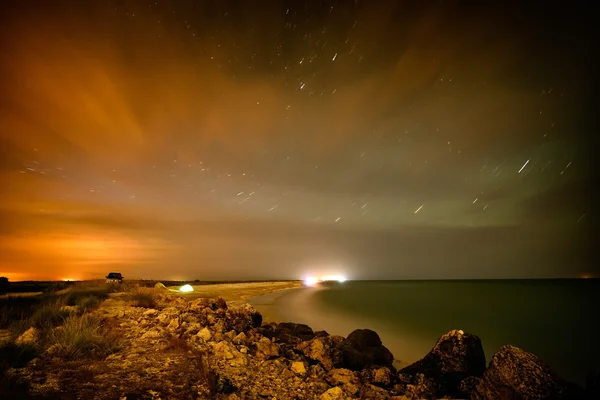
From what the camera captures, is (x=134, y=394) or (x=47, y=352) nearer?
(x=134, y=394)

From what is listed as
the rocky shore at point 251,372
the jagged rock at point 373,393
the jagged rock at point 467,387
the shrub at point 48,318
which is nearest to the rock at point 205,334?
the rocky shore at point 251,372

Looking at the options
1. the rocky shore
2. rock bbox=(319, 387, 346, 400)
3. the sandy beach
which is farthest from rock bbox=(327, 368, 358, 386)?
the sandy beach

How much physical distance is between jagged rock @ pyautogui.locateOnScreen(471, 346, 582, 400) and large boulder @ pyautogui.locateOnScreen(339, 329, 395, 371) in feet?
11.6

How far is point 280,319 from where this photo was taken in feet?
82.8

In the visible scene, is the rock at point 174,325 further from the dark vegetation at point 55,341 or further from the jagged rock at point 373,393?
the jagged rock at point 373,393

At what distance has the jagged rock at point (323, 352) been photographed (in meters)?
8.54

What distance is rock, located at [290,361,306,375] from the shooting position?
7328 mm

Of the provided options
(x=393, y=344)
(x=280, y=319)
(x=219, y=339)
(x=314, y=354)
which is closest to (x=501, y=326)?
(x=393, y=344)

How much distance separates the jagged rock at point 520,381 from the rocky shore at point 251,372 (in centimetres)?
2

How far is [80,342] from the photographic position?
24.9 feet

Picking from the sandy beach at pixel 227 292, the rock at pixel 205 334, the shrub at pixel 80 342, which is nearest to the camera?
the shrub at pixel 80 342

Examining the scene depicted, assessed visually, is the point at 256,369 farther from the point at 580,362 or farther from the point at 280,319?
the point at 580,362

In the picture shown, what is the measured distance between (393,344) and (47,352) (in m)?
18.2

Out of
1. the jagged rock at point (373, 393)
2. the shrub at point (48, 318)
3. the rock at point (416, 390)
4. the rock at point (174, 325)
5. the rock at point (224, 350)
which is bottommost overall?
A: the rock at point (416, 390)
